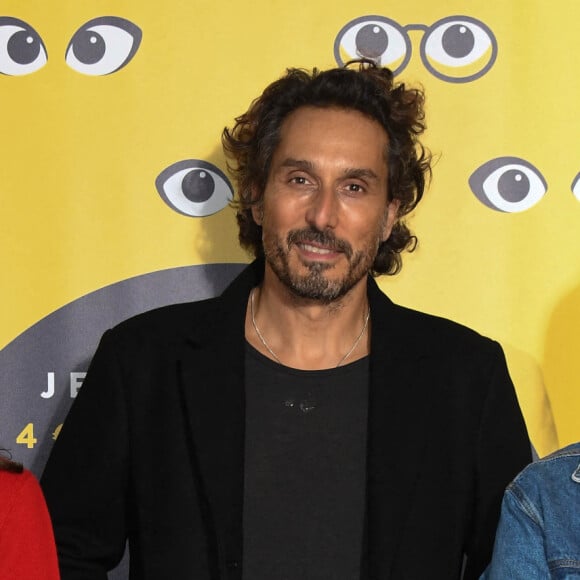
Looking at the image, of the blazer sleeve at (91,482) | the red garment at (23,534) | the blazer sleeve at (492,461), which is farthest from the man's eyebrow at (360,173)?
the red garment at (23,534)

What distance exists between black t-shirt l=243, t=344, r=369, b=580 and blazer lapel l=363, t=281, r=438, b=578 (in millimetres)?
36

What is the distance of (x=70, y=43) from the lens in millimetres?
2441

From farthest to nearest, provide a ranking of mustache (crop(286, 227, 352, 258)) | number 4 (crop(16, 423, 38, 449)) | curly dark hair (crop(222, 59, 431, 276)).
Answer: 1. number 4 (crop(16, 423, 38, 449))
2. curly dark hair (crop(222, 59, 431, 276))
3. mustache (crop(286, 227, 352, 258))

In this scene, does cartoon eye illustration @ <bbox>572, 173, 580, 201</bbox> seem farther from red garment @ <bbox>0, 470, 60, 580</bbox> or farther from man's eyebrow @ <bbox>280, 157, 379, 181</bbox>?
red garment @ <bbox>0, 470, 60, 580</bbox>

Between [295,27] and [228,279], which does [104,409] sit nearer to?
[228,279]

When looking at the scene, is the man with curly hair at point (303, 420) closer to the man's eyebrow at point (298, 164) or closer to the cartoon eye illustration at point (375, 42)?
the man's eyebrow at point (298, 164)

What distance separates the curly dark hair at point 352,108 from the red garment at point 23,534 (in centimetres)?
86

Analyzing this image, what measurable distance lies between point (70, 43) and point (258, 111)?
478 millimetres

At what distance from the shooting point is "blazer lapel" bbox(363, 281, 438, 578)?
6.50 feet

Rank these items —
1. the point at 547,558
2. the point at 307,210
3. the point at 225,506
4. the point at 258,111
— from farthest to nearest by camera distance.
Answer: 1. the point at 258,111
2. the point at 307,210
3. the point at 225,506
4. the point at 547,558

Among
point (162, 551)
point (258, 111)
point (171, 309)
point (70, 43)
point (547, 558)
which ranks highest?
point (70, 43)

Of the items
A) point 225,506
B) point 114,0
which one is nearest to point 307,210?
point 225,506

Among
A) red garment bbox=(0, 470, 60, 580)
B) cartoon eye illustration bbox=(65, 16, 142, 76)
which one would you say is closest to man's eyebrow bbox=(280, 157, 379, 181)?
cartoon eye illustration bbox=(65, 16, 142, 76)

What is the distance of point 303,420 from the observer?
206 centimetres
